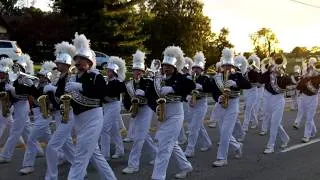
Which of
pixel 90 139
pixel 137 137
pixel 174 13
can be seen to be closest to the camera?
pixel 90 139

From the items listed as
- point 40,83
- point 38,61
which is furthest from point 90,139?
Answer: point 38,61

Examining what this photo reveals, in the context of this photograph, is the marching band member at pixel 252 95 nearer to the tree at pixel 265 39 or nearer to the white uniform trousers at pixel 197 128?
the white uniform trousers at pixel 197 128

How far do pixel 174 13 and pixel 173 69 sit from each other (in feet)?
192

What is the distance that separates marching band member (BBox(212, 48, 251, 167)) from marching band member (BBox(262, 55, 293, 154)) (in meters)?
1.20

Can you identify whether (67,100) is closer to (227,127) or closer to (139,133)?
(139,133)

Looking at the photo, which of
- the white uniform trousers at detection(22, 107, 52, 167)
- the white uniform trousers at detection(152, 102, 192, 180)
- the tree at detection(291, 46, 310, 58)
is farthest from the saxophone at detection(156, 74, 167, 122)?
the tree at detection(291, 46, 310, 58)

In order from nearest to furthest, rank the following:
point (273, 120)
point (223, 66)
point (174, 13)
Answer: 1. point (223, 66)
2. point (273, 120)
3. point (174, 13)

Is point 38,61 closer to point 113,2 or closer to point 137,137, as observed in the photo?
point 113,2

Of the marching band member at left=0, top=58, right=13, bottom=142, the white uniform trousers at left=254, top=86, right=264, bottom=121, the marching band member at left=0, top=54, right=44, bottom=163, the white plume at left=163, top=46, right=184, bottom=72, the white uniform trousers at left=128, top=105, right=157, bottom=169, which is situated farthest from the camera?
the white uniform trousers at left=254, top=86, right=264, bottom=121

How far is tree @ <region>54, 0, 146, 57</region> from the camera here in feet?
135

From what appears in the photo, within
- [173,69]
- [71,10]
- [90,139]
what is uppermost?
[71,10]

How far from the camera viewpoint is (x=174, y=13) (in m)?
67.5

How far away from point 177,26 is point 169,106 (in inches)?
2256

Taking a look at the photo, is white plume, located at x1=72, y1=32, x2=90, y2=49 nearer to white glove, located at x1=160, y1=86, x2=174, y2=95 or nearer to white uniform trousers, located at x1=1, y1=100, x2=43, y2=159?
white glove, located at x1=160, y1=86, x2=174, y2=95
